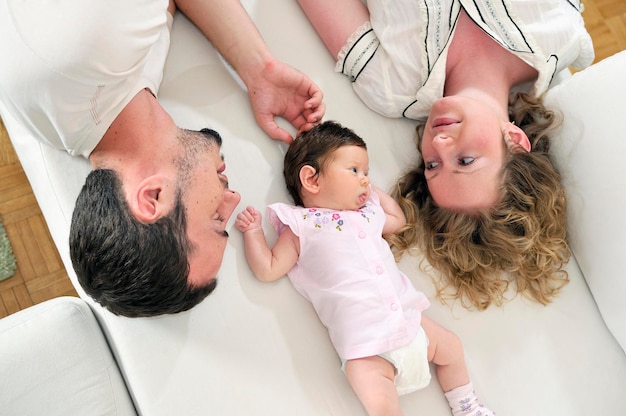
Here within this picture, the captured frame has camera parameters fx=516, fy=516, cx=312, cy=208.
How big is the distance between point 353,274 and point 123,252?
47cm

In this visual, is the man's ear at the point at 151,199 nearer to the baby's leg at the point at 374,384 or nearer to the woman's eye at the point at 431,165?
the baby's leg at the point at 374,384

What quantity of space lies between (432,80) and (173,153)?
650 millimetres

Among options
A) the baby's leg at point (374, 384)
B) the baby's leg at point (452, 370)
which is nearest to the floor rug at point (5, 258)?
the baby's leg at point (374, 384)

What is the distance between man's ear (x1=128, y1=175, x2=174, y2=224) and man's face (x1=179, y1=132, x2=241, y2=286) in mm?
39

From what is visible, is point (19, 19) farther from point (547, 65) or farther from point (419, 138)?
point (547, 65)

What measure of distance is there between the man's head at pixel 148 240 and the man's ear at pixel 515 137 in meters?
0.69

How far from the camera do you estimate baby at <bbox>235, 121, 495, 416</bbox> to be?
3.48ft

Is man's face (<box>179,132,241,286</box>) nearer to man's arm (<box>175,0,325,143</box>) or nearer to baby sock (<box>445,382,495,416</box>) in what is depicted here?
man's arm (<box>175,0,325,143</box>)

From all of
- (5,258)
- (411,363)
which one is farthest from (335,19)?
(5,258)

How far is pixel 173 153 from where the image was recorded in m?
0.96

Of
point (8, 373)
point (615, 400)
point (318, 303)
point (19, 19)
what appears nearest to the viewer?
point (19, 19)

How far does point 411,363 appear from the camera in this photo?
1.07 metres

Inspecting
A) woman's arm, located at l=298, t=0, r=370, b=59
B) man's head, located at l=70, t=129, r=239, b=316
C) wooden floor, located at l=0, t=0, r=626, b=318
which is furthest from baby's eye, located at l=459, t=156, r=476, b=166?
wooden floor, located at l=0, t=0, r=626, b=318

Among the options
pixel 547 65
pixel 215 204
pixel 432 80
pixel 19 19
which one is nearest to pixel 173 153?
pixel 215 204
